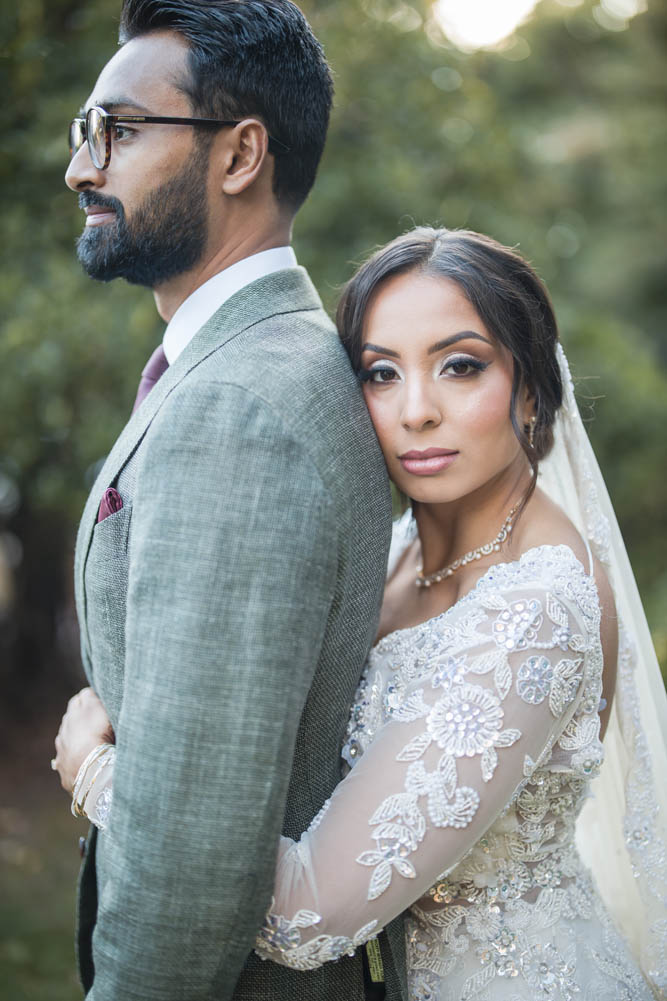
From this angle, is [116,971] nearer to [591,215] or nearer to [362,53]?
[362,53]

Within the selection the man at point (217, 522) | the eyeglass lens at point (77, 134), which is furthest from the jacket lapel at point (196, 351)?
the eyeglass lens at point (77, 134)

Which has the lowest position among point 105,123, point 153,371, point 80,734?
point 80,734

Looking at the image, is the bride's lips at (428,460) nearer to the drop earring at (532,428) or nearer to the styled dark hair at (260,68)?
the drop earring at (532,428)

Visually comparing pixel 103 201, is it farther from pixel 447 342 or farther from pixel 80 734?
pixel 80 734

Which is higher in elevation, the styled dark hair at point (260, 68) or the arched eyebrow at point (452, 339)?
the styled dark hair at point (260, 68)

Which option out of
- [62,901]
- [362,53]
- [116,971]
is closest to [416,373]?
[116,971]

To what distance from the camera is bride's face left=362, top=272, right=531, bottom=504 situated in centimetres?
193

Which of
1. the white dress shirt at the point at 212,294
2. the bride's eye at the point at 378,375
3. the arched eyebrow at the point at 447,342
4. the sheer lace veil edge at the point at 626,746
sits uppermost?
the white dress shirt at the point at 212,294

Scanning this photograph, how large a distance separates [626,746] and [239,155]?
1761mm

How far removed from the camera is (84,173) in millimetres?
1978

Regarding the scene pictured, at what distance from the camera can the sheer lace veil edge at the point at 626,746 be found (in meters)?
2.20

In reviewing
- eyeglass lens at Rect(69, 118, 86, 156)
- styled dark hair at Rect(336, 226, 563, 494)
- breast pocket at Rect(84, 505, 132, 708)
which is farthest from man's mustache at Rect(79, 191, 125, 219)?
breast pocket at Rect(84, 505, 132, 708)

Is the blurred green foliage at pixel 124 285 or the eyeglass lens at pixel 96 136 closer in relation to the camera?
the eyeglass lens at pixel 96 136

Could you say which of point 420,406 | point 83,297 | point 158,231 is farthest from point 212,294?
point 83,297
